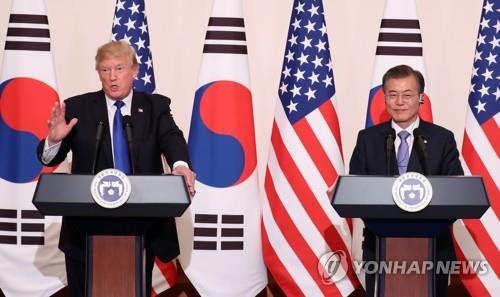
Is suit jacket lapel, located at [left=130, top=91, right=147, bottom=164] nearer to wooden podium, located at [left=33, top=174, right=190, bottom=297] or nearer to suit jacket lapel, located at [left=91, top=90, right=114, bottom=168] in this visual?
suit jacket lapel, located at [left=91, top=90, right=114, bottom=168]

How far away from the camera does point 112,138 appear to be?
3.54 meters

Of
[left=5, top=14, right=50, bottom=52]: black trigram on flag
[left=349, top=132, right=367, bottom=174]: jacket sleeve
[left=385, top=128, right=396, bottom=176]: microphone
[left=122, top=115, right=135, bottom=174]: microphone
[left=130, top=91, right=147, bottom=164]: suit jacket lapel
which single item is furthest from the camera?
[left=5, top=14, right=50, bottom=52]: black trigram on flag

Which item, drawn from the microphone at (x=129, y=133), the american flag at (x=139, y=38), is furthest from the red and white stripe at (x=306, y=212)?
the microphone at (x=129, y=133)

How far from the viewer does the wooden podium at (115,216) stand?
3084mm

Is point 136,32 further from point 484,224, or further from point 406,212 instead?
point 406,212

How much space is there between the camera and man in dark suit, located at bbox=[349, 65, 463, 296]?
3.73 m

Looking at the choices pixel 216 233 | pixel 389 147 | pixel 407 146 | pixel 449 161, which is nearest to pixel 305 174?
pixel 216 233

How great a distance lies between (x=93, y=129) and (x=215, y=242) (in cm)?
151

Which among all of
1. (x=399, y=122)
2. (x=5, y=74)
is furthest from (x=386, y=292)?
(x=5, y=74)

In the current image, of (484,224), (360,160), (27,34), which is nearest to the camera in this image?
(360,160)

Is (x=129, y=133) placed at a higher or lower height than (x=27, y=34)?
lower

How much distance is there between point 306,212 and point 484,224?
99cm

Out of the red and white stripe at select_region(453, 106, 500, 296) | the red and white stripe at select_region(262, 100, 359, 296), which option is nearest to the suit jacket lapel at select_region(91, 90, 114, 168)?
the red and white stripe at select_region(262, 100, 359, 296)

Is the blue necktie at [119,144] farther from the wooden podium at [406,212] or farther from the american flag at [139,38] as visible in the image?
the american flag at [139,38]
